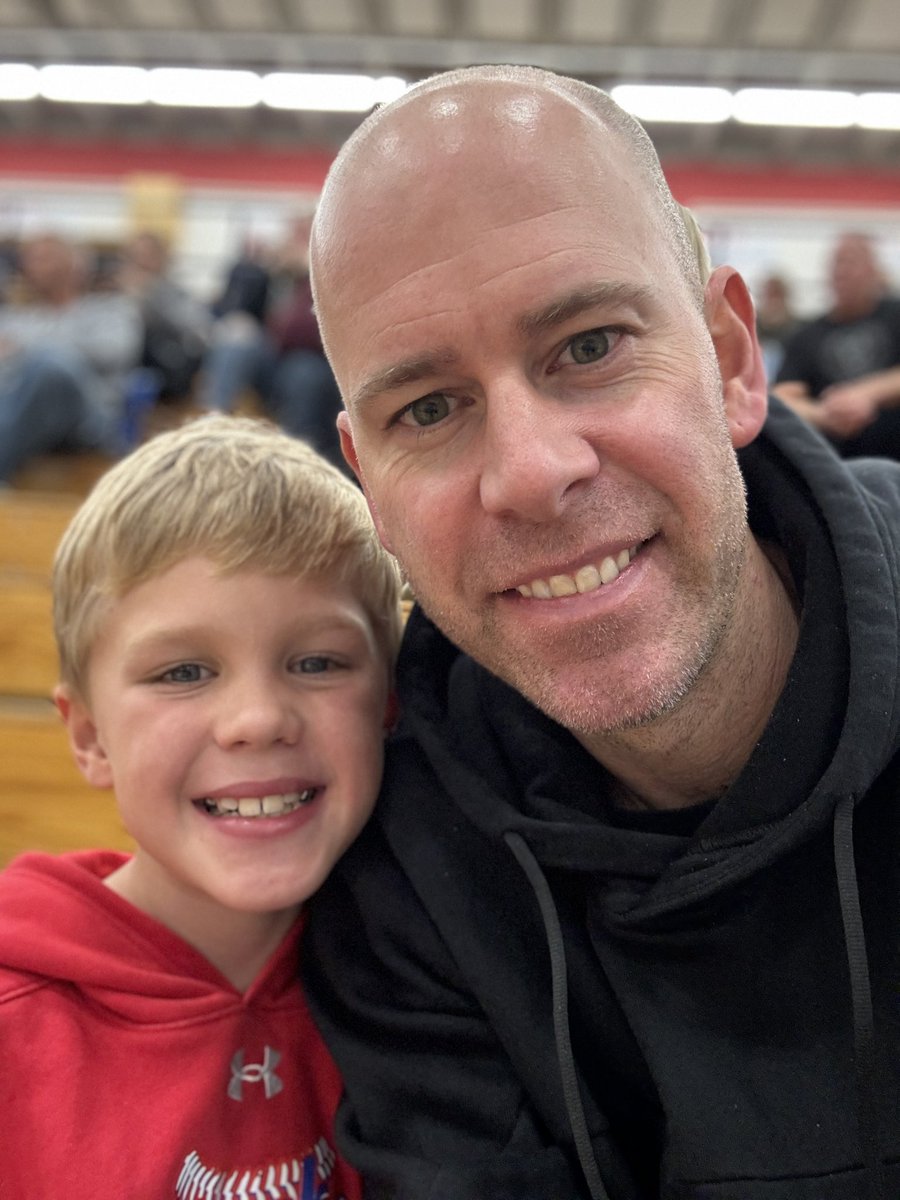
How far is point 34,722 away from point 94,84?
8.45 metres

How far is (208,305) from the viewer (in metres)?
6.23

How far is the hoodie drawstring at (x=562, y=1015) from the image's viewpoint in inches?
31.8

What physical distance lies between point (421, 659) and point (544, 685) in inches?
9.0

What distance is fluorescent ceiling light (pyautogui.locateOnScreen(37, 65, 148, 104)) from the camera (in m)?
8.62

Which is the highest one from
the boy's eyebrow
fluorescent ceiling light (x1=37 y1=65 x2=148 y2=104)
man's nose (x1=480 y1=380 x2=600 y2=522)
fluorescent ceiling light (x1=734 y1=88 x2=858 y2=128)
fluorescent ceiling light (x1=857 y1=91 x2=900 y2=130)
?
fluorescent ceiling light (x1=37 y1=65 x2=148 y2=104)

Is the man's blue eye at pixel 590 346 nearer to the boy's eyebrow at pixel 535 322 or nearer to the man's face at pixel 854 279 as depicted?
the boy's eyebrow at pixel 535 322

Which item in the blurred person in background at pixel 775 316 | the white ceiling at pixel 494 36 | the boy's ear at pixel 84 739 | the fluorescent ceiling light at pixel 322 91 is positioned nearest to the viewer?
the boy's ear at pixel 84 739

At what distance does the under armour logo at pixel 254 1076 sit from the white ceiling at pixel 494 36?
298 inches

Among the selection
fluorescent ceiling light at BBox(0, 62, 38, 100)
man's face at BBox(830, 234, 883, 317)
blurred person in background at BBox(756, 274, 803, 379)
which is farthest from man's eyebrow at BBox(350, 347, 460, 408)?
fluorescent ceiling light at BBox(0, 62, 38, 100)

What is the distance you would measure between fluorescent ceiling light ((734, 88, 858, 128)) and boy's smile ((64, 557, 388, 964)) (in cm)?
852

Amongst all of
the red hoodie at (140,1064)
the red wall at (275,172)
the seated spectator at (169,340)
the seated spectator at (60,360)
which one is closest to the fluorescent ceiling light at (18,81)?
the red wall at (275,172)

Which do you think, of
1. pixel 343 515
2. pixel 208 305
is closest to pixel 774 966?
pixel 343 515

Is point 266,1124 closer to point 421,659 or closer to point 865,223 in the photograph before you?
point 421,659

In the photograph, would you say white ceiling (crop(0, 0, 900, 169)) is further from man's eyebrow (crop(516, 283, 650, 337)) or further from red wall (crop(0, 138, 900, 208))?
man's eyebrow (crop(516, 283, 650, 337))
